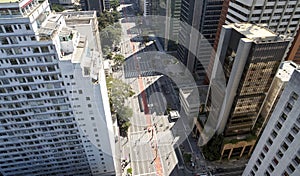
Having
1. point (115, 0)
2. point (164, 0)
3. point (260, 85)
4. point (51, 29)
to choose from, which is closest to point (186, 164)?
point (260, 85)

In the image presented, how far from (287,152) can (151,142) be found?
4053 cm

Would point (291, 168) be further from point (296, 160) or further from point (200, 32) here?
point (200, 32)

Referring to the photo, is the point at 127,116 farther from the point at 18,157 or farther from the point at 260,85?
the point at 260,85

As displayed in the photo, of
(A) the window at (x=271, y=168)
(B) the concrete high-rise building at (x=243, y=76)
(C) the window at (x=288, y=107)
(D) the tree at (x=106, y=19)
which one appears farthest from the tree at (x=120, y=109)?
(D) the tree at (x=106, y=19)

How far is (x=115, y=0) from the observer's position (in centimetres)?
15738

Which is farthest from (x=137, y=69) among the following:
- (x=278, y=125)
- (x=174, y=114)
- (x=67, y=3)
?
(x=67, y=3)

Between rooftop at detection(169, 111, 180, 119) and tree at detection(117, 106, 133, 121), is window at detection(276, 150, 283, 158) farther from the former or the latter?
tree at detection(117, 106, 133, 121)

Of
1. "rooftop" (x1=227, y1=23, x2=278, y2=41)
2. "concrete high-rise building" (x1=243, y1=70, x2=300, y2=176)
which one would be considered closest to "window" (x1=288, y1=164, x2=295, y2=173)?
"concrete high-rise building" (x1=243, y1=70, x2=300, y2=176)

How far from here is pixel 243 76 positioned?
1822 inches

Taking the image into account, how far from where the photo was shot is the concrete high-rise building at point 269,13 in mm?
51781

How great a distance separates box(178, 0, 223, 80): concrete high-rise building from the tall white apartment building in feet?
150

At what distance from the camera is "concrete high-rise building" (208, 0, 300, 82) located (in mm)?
51781

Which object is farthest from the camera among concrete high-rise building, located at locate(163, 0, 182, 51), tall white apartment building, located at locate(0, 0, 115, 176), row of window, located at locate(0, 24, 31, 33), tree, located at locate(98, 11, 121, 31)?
tree, located at locate(98, 11, 121, 31)

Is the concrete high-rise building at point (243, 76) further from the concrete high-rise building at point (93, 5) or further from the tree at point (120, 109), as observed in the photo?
the concrete high-rise building at point (93, 5)
